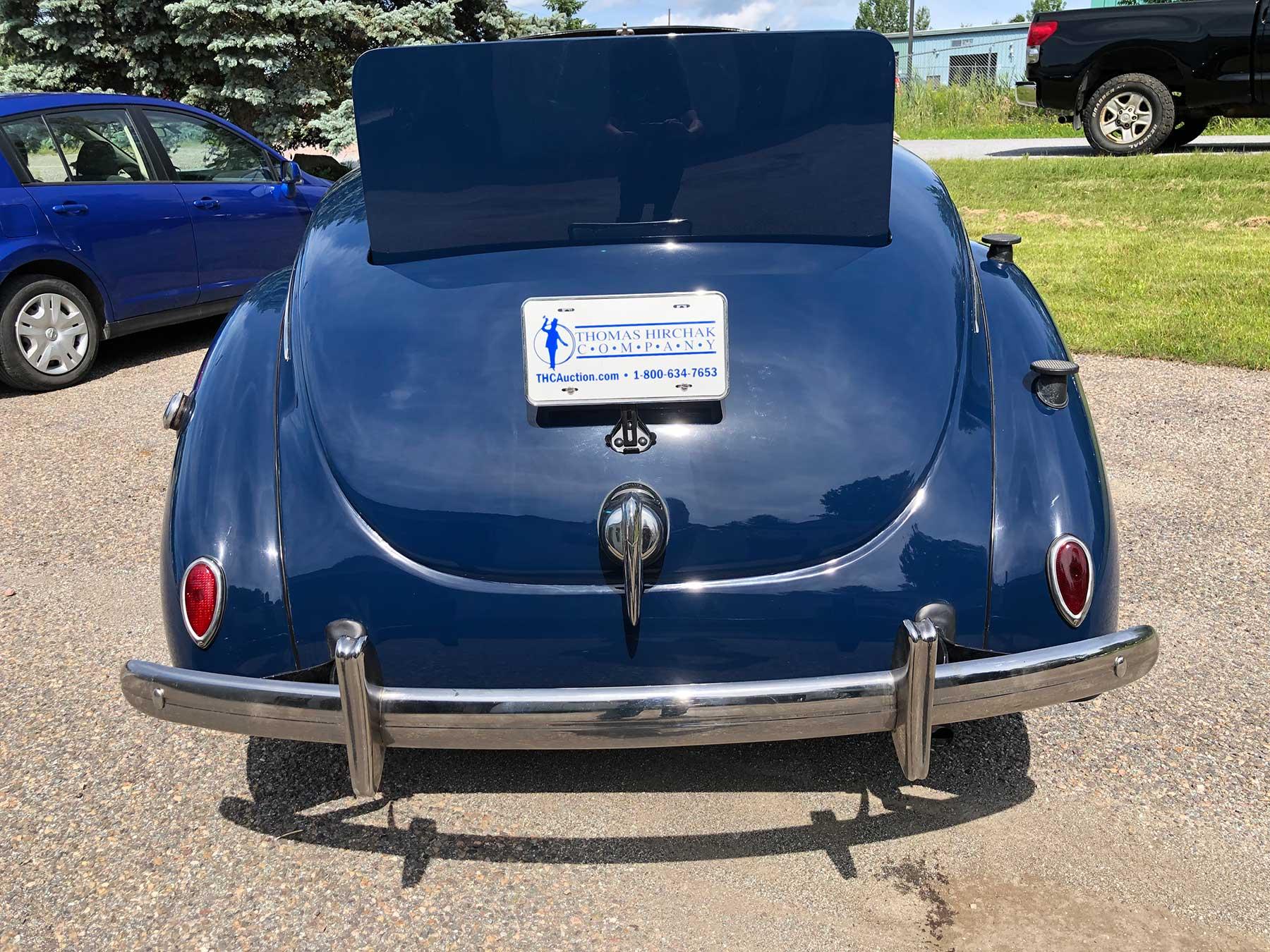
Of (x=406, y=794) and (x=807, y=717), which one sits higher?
(x=807, y=717)

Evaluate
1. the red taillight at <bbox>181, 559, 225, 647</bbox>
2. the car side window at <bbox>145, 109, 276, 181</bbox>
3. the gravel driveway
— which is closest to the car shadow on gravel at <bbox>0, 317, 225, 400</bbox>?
the car side window at <bbox>145, 109, 276, 181</bbox>

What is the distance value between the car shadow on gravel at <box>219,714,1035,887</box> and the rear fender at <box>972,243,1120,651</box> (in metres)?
0.52

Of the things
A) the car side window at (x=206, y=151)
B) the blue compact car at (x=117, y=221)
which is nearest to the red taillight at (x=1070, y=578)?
the blue compact car at (x=117, y=221)

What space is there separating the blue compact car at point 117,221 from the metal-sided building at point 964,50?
33.2 m

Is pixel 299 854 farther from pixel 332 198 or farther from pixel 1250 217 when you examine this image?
pixel 1250 217

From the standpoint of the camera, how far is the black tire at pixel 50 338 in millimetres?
6008

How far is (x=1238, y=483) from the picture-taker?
14.0 ft

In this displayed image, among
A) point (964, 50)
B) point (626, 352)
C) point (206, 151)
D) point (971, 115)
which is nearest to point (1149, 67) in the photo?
point (206, 151)

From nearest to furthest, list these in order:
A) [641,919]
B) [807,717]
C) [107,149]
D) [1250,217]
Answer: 1. [807,717]
2. [641,919]
3. [107,149]
4. [1250,217]

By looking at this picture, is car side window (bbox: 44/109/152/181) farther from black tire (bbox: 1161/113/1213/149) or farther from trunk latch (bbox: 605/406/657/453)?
black tire (bbox: 1161/113/1213/149)

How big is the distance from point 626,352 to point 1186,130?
469 inches

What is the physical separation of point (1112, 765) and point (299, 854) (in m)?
1.90

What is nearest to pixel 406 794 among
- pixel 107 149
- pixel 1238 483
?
pixel 1238 483

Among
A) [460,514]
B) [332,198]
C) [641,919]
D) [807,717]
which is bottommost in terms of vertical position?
[641,919]
